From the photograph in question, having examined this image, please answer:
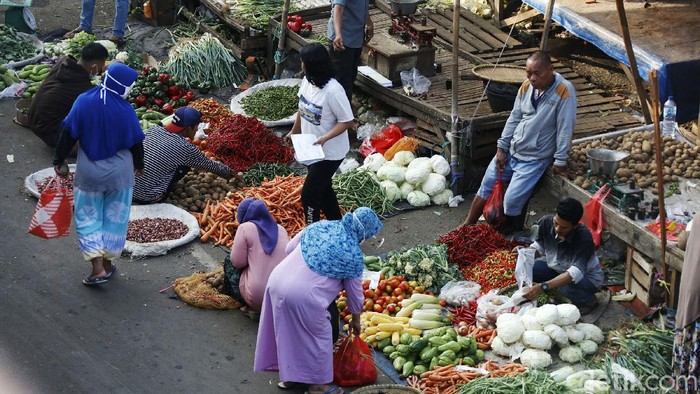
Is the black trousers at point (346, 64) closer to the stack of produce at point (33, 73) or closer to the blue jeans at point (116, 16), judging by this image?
the stack of produce at point (33, 73)

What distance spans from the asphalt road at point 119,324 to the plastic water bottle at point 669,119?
1.86 meters

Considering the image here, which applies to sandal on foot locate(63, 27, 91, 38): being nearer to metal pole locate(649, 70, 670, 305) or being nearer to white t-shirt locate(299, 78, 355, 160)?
white t-shirt locate(299, 78, 355, 160)

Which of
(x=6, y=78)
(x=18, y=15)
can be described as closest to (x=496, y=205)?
Result: (x=6, y=78)

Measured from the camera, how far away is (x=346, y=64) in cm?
954

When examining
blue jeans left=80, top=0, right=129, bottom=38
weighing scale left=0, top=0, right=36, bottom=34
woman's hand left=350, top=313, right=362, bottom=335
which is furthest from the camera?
weighing scale left=0, top=0, right=36, bottom=34

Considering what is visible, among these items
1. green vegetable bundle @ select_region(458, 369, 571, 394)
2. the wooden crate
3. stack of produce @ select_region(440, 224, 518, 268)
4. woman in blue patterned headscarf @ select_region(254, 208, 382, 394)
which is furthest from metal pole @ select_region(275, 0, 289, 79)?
green vegetable bundle @ select_region(458, 369, 571, 394)

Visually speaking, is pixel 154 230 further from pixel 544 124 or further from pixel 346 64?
pixel 544 124

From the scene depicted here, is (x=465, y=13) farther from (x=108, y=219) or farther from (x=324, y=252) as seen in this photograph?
(x=324, y=252)

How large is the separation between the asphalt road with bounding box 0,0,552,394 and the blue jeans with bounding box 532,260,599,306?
4.64ft

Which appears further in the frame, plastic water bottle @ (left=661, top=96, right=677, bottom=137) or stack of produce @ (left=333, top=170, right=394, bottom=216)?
stack of produce @ (left=333, top=170, right=394, bottom=216)

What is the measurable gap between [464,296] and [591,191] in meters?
1.40

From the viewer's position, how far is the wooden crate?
7.13 m

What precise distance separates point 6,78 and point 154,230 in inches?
162

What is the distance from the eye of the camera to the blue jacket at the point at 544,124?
7.85 m
